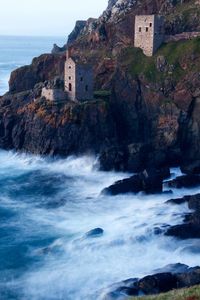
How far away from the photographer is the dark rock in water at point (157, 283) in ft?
146

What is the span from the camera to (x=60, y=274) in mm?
49094

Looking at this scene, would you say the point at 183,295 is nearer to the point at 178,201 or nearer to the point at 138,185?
the point at 178,201

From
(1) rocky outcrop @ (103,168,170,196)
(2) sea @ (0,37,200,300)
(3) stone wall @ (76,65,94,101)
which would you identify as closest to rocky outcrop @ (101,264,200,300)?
(2) sea @ (0,37,200,300)

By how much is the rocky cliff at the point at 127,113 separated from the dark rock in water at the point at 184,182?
287 inches

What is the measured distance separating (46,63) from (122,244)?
56583 mm

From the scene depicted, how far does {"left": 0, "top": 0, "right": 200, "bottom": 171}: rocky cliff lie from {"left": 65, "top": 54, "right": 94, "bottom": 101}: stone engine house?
2282mm

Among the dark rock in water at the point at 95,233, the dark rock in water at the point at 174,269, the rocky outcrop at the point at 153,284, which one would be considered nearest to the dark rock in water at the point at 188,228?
the dark rock in water at the point at 174,269

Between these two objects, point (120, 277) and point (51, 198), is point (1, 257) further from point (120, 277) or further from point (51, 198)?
point (51, 198)

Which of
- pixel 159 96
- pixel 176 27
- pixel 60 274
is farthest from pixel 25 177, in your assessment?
pixel 176 27

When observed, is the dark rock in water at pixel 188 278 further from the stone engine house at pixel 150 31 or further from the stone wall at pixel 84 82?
the stone engine house at pixel 150 31

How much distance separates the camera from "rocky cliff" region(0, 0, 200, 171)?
81.2m

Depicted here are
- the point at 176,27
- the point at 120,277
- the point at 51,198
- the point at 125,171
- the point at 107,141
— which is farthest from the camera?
the point at 176,27

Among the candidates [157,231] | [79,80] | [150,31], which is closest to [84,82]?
[79,80]

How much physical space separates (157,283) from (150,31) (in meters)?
59.0
